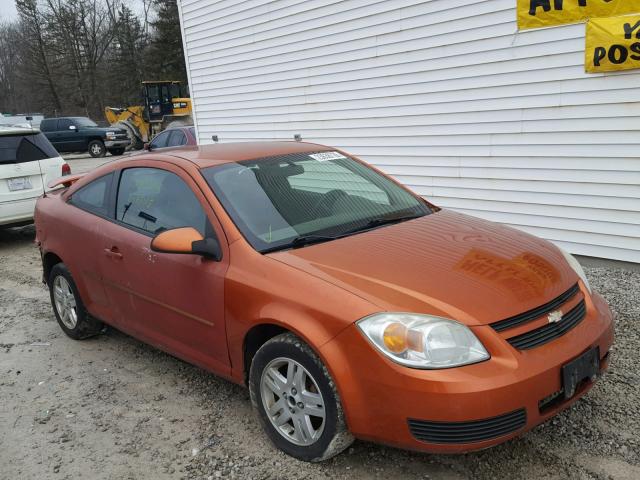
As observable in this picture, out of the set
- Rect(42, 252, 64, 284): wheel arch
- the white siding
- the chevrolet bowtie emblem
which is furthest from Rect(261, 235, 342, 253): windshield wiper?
the white siding

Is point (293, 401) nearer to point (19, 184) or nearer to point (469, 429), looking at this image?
point (469, 429)

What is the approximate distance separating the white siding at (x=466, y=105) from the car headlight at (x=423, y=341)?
388 centimetres

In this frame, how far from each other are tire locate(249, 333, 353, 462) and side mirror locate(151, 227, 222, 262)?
0.61 meters

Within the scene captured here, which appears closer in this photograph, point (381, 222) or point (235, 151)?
point (381, 222)

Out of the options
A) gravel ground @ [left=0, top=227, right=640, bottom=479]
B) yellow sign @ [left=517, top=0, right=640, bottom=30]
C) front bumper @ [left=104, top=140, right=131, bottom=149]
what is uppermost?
yellow sign @ [left=517, top=0, right=640, bottom=30]

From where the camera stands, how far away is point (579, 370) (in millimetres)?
2520

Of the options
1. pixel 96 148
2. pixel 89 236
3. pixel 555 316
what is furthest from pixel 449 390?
pixel 96 148

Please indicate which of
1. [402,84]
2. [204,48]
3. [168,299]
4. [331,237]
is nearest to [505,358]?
[331,237]

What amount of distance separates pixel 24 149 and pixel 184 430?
664cm

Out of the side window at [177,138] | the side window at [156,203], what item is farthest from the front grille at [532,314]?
the side window at [177,138]

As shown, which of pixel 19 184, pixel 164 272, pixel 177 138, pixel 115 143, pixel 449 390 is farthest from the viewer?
pixel 115 143

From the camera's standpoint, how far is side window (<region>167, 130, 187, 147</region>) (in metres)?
11.7

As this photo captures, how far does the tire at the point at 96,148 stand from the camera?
24.5 meters

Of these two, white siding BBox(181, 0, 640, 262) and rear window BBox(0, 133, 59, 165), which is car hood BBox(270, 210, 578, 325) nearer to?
white siding BBox(181, 0, 640, 262)
